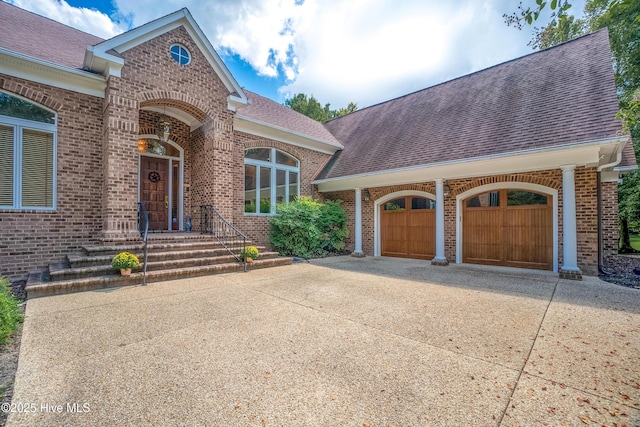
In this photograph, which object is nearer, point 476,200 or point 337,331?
point 337,331

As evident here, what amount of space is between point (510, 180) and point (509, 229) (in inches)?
56.9

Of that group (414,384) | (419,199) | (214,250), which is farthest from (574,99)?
(214,250)

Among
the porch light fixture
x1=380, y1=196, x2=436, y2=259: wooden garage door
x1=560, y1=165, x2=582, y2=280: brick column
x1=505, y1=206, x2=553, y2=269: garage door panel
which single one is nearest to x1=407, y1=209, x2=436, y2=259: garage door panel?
x1=380, y1=196, x2=436, y2=259: wooden garage door

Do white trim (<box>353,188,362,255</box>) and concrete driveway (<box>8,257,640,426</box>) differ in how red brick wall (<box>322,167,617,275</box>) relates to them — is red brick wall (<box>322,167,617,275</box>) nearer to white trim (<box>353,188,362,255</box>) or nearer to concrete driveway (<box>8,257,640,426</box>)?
white trim (<box>353,188,362,255</box>)

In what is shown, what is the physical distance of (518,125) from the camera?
8.29 m

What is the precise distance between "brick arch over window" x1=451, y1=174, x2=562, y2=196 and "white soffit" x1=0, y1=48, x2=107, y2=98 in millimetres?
10325

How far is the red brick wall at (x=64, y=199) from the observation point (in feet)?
19.8

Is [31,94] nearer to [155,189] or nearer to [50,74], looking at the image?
[50,74]

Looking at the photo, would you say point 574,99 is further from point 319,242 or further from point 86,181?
point 86,181

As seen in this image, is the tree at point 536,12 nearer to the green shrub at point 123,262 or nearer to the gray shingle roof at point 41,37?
the green shrub at point 123,262

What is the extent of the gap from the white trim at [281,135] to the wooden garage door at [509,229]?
20.6ft

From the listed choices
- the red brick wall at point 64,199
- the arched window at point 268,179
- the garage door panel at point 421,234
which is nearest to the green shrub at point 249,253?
the arched window at point 268,179

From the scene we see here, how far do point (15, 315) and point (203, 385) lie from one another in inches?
126

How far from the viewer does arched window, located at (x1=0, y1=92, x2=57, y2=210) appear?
20.0ft
